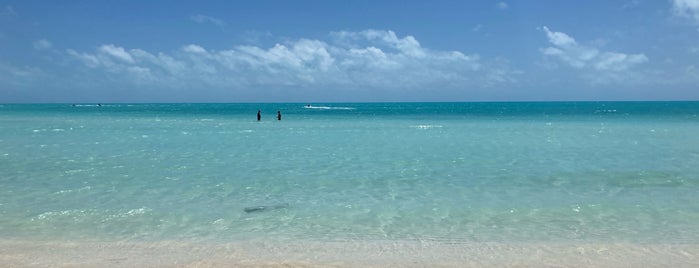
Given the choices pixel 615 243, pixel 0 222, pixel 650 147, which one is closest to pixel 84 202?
pixel 0 222

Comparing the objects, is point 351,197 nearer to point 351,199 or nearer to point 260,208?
point 351,199

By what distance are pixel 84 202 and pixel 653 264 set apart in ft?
41.0

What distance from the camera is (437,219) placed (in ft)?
36.5

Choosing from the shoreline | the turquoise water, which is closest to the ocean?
the turquoise water

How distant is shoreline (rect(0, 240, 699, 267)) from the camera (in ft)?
27.1

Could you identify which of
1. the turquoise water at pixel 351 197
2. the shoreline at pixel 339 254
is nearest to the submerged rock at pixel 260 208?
the turquoise water at pixel 351 197

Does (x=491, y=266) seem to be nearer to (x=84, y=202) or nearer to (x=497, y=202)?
(x=497, y=202)

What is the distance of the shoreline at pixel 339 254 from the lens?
8.27m

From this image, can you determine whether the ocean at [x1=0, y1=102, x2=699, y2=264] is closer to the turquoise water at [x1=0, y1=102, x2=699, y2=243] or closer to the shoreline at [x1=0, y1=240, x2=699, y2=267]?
the turquoise water at [x1=0, y1=102, x2=699, y2=243]

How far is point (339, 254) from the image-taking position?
29.1 feet

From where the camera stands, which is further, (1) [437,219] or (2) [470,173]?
(2) [470,173]

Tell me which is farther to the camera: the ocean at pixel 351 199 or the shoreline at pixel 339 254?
the ocean at pixel 351 199

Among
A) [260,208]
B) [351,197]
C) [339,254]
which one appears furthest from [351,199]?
[339,254]

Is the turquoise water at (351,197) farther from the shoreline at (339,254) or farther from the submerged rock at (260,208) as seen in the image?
the shoreline at (339,254)
